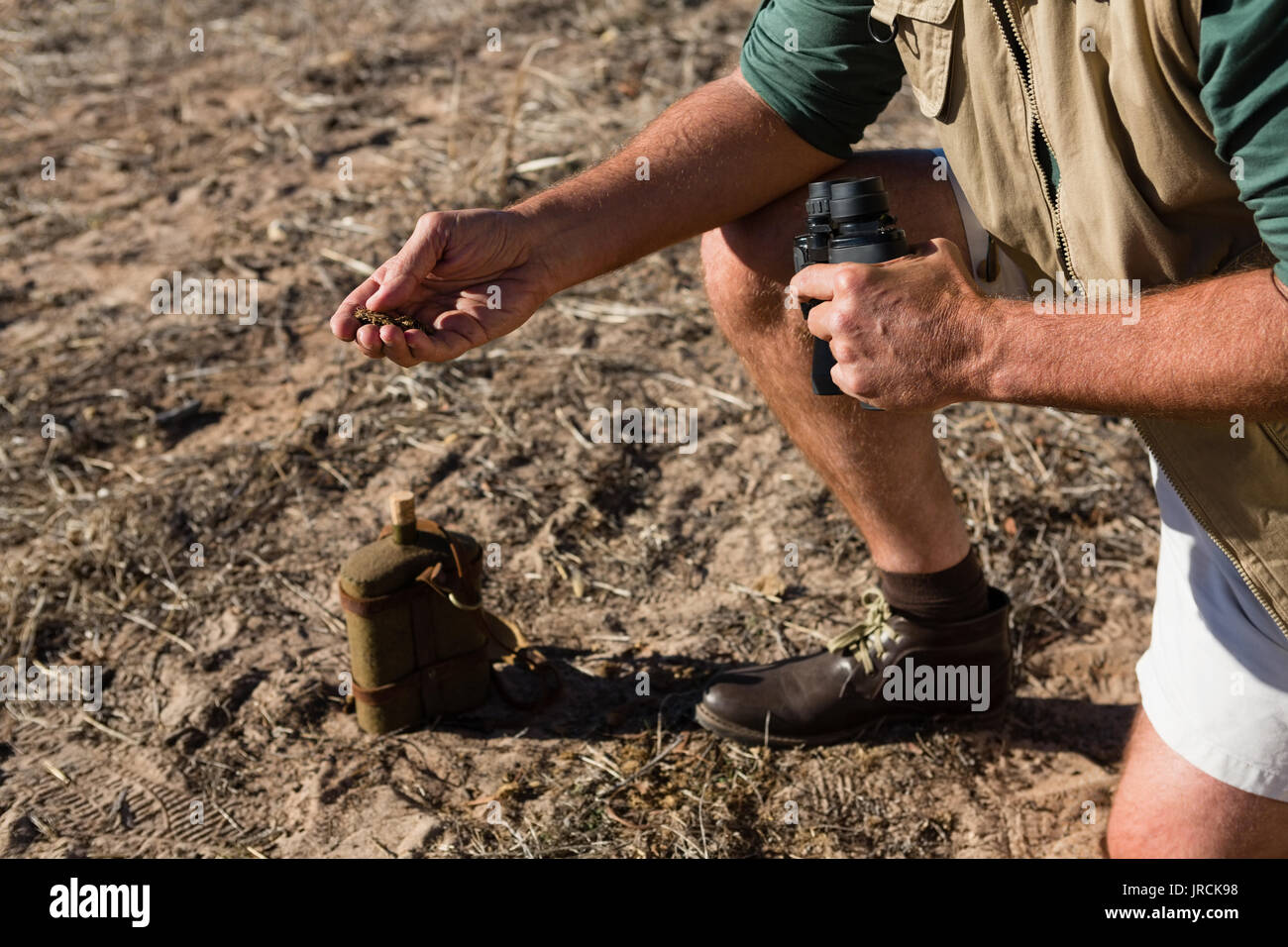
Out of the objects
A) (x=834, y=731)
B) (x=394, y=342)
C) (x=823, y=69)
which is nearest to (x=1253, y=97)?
(x=823, y=69)

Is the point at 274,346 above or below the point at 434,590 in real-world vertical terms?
above

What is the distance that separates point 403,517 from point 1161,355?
4.95 feet

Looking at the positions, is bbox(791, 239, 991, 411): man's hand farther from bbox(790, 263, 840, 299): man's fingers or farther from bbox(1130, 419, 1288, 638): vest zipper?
bbox(1130, 419, 1288, 638): vest zipper

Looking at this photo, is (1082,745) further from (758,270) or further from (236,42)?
(236,42)

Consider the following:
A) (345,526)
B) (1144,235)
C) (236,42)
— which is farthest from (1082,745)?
(236,42)

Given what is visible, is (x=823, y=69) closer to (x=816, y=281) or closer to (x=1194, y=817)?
(x=816, y=281)

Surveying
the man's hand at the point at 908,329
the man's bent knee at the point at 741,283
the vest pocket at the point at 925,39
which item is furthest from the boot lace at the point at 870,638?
the vest pocket at the point at 925,39

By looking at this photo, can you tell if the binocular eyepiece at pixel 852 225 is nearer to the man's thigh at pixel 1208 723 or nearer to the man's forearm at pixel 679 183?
the man's forearm at pixel 679 183

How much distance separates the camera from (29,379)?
3.92 m

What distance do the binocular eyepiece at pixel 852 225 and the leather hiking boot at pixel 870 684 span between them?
2.67 feet

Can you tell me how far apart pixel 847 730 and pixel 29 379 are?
2.87m

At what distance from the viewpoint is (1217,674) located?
2.16 metres

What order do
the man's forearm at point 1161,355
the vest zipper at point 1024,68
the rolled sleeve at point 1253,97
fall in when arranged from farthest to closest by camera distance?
1. the vest zipper at point 1024,68
2. the man's forearm at point 1161,355
3. the rolled sleeve at point 1253,97

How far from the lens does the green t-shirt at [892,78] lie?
5.27ft
